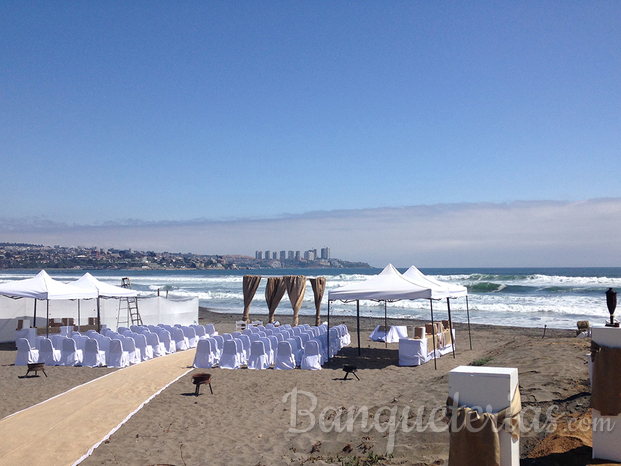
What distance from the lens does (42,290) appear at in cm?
1370

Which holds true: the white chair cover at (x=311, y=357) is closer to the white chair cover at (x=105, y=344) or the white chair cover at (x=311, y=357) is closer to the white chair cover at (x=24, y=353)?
the white chair cover at (x=105, y=344)

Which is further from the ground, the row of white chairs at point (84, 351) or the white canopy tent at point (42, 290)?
the white canopy tent at point (42, 290)

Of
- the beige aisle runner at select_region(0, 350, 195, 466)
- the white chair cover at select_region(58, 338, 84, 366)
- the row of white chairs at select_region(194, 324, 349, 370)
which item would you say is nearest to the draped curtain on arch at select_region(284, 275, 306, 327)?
the row of white chairs at select_region(194, 324, 349, 370)

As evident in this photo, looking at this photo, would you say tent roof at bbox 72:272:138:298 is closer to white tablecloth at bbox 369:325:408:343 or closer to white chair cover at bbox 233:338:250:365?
white chair cover at bbox 233:338:250:365

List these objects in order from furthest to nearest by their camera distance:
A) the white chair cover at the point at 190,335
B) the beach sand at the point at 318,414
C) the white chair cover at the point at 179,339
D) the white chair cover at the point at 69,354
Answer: the white chair cover at the point at 190,335
the white chair cover at the point at 179,339
the white chair cover at the point at 69,354
the beach sand at the point at 318,414

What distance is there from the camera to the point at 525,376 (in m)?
7.71

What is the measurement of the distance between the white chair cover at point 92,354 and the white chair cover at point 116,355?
0.78 ft

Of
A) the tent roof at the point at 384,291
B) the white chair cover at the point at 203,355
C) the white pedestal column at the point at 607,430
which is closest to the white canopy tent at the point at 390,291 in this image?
the tent roof at the point at 384,291

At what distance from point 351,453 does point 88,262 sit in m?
130

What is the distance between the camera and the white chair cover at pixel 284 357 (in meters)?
11.4

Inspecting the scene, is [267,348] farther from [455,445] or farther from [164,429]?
[455,445]

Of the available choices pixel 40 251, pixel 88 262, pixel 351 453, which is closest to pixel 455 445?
pixel 351 453

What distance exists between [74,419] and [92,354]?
17.7 feet

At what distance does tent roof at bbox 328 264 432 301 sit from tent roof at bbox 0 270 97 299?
25.1 ft
